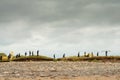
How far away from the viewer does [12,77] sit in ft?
81.5

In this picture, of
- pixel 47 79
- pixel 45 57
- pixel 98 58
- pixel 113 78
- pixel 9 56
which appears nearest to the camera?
pixel 47 79

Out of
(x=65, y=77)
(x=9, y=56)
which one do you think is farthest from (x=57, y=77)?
(x=9, y=56)

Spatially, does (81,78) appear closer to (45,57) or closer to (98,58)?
(98,58)

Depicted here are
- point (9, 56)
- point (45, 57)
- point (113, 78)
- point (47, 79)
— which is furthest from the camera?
point (9, 56)

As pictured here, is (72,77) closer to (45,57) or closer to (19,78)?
(19,78)

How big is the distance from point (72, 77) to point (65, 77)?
58 cm

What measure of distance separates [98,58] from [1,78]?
31.2m

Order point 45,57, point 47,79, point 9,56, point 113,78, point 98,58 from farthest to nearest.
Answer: point 9,56, point 45,57, point 98,58, point 113,78, point 47,79

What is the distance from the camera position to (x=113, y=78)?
25.4 m

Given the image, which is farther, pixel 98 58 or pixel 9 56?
pixel 9 56

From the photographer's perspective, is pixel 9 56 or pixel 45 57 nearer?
pixel 45 57

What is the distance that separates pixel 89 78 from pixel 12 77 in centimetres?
625

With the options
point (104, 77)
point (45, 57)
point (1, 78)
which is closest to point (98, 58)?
point (45, 57)

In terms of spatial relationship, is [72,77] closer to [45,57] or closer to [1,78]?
[1,78]
